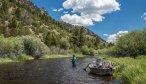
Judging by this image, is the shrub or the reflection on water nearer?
the reflection on water

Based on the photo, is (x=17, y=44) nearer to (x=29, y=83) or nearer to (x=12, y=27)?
(x=29, y=83)

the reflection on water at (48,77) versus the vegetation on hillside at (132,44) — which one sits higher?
the vegetation on hillside at (132,44)

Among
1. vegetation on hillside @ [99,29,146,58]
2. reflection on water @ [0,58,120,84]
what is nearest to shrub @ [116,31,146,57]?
vegetation on hillside @ [99,29,146,58]

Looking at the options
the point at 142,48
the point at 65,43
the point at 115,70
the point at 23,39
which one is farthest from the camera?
the point at 65,43

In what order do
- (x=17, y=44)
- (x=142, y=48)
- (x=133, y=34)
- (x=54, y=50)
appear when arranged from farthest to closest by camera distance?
(x=54, y=50) → (x=17, y=44) → (x=133, y=34) → (x=142, y=48)

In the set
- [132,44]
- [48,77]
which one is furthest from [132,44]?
[48,77]

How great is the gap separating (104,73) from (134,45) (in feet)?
91.3

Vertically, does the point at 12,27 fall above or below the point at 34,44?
above

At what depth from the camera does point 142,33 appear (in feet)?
258

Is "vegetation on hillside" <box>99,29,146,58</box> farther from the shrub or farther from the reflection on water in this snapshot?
the reflection on water

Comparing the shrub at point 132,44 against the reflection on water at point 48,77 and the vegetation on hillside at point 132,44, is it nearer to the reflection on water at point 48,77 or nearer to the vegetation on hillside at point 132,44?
the vegetation on hillside at point 132,44

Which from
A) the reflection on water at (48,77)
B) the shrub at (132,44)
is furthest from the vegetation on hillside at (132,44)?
the reflection on water at (48,77)

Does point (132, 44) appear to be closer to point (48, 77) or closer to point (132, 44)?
point (132, 44)

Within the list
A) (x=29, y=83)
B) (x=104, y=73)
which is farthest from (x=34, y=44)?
(x=29, y=83)
